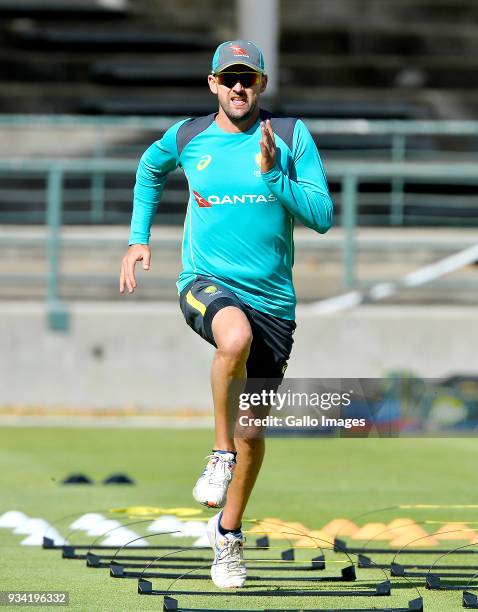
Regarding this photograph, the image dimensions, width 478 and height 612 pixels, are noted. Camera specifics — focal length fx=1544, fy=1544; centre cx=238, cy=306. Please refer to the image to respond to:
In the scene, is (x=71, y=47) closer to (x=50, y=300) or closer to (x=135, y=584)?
(x=50, y=300)

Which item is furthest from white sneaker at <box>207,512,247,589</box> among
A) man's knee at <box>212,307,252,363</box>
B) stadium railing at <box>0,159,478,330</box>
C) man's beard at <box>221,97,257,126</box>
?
stadium railing at <box>0,159,478,330</box>

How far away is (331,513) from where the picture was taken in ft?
30.5

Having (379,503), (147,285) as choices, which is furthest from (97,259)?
(379,503)

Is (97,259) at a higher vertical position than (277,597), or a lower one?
higher

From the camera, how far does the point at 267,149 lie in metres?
6.39

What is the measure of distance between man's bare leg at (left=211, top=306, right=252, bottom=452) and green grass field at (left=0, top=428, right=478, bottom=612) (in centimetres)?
72

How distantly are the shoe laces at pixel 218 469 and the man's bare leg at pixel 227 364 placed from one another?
0.07m

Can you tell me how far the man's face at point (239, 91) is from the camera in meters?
6.73

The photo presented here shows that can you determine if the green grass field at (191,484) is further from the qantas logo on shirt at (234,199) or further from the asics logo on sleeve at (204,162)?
the asics logo on sleeve at (204,162)

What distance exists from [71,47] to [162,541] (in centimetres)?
1842

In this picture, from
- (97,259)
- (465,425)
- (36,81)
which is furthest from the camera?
(36,81)

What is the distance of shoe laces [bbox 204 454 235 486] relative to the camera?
6.32m

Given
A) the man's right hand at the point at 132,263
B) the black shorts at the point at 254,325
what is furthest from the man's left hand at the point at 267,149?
the man's right hand at the point at 132,263

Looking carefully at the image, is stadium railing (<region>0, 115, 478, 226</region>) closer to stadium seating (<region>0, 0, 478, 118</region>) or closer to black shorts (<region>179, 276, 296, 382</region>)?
stadium seating (<region>0, 0, 478, 118</region>)
